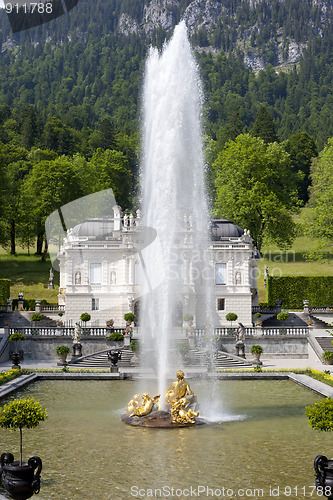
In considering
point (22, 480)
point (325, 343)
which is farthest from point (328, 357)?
point (22, 480)

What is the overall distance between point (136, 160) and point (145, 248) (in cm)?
6823

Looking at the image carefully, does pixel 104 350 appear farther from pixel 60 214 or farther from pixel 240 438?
pixel 60 214

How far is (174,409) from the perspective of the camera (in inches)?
912

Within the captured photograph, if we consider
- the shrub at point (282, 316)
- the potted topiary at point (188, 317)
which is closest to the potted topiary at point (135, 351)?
the potted topiary at point (188, 317)

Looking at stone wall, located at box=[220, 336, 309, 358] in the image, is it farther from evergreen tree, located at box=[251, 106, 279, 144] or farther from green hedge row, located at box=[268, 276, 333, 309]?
evergreen tree, located at box=[251, 106, 279, 144]

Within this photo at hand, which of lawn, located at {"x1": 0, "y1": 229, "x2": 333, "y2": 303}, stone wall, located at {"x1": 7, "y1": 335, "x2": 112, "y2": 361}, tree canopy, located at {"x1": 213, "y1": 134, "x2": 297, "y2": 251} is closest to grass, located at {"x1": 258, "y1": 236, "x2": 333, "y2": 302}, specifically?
lawn, located at {"x1": 0, "y1": 229, "x2": 333, "y2": 303}

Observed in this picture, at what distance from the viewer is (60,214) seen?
269 feet

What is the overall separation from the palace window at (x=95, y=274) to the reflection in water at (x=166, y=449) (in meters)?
28.8

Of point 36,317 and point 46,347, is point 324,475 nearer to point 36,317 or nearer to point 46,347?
point 46,347

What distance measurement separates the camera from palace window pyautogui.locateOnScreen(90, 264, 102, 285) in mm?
57594

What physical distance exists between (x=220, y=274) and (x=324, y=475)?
42.8 meters

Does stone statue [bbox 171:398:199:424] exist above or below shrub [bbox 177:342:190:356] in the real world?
below

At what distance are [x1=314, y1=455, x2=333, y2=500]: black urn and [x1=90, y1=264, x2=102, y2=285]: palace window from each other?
4352cm

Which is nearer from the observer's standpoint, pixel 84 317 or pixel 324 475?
pixel 324 475
